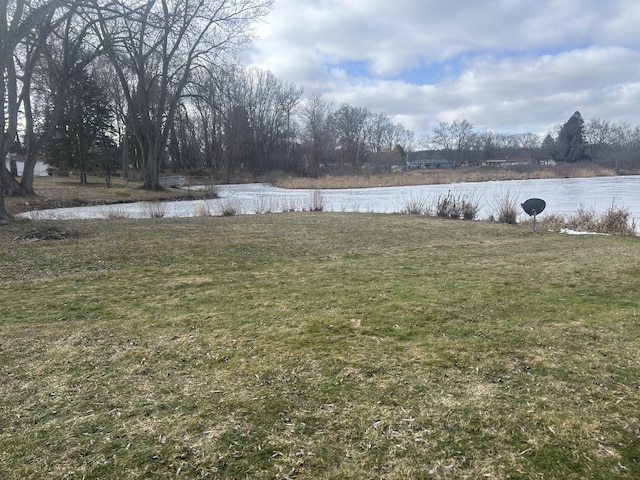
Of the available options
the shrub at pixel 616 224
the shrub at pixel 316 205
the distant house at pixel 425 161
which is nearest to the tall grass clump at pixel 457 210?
the shrub at pixel 616 224

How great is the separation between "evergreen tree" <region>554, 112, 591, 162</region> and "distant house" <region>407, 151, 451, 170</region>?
24.9 metres

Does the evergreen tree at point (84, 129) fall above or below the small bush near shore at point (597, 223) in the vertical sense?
above

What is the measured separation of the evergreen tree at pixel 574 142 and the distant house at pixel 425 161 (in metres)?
24.9

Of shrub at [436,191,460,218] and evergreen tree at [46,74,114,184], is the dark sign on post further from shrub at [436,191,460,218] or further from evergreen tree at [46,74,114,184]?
evergreen tree at [46,74,114,184]

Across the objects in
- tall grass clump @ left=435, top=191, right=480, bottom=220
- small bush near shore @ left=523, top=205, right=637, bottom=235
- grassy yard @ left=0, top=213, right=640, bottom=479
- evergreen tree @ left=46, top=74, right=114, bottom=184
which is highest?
evergreen tree @ left=46, top=74, right=114, bottom=184

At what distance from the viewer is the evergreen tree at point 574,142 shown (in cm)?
6600

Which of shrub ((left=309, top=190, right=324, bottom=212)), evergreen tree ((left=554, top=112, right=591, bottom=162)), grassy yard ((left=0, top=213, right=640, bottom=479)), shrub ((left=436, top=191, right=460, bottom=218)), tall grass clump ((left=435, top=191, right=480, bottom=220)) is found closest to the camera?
grassy yard ((left=0, top=213, right=640, bottom=479))

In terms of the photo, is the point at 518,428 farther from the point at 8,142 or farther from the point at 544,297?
the point at 8,142

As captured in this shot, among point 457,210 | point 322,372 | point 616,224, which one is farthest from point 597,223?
point 322,372

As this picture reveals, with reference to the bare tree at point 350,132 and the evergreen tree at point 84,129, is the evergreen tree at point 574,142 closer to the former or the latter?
the bare tree at point 350,132

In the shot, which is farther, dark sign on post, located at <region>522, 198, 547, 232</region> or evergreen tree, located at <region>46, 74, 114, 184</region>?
evergreen tree, located at <region>46, 74, 114, 184</region>

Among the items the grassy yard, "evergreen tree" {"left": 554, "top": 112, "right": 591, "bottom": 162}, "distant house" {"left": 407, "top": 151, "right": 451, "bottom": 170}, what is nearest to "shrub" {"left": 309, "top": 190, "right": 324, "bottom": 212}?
the grassy yard

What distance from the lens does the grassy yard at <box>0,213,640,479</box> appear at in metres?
2.03

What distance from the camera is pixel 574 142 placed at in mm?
66500
